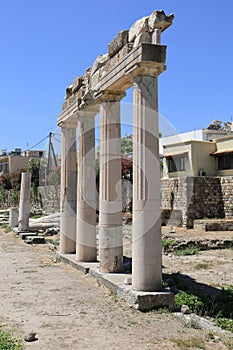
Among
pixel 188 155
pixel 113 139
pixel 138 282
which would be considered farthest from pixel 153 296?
pixel 188 155

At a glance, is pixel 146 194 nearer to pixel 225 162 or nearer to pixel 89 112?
pixel 89 112

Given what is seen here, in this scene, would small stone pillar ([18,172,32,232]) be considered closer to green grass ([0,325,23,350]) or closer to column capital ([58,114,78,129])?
column capital ([58,114,78,129])

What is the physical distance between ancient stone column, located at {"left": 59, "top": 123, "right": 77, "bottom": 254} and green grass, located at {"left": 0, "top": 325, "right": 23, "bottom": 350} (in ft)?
20.3

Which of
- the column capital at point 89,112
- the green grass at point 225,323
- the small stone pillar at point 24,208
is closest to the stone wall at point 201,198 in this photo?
the small stone pillar at point 24,208

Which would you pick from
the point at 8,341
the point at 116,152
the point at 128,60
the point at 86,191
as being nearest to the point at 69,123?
the point at 86,191

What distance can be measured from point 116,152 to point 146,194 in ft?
7.03

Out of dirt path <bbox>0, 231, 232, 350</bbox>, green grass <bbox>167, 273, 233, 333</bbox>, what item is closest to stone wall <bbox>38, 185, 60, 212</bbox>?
dirt path <bbox>0, 231, 232, 350</bbox>

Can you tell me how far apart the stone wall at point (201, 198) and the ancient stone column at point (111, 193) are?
53.3 ft

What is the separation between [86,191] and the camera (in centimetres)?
1049

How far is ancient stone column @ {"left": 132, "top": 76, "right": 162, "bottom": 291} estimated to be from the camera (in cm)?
691

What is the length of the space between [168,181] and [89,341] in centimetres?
2193

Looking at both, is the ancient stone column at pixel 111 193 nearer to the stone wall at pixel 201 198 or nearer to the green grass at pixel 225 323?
the green grass at pixel 225 323

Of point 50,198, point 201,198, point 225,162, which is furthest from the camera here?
point 50,198

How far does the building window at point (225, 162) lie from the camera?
97.9 ft
